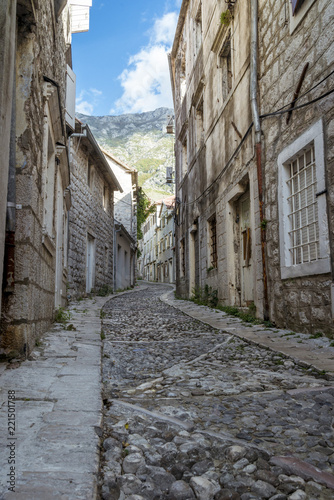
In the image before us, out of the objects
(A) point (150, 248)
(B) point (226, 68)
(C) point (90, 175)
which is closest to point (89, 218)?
(C) point (90, 175)

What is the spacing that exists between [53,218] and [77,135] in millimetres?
5138

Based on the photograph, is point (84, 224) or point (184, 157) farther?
point (184, 157)

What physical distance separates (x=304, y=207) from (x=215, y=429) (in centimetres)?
366

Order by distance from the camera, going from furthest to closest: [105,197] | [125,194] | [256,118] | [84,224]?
[125,194] < [105,197] < [84,224] < [256,118]

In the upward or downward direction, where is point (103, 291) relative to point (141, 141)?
downward

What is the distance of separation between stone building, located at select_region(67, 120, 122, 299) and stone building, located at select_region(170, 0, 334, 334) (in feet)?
11.4

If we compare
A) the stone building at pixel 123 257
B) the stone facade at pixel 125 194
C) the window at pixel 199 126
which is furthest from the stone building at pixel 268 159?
the stone facade at pixel 125 194

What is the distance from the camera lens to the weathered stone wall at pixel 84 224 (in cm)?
1030

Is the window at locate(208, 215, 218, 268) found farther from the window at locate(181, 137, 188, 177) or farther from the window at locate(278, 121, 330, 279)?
the window at locate(181, 137, 188, 177)

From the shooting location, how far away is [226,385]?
2.68 metres

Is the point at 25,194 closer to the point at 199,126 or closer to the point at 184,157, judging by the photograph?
the point at 199,126

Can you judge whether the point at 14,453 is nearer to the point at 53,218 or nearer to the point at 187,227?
the point at 53,218

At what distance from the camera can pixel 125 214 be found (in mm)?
23438

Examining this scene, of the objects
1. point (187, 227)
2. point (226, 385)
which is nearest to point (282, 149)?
point (226, 385)
